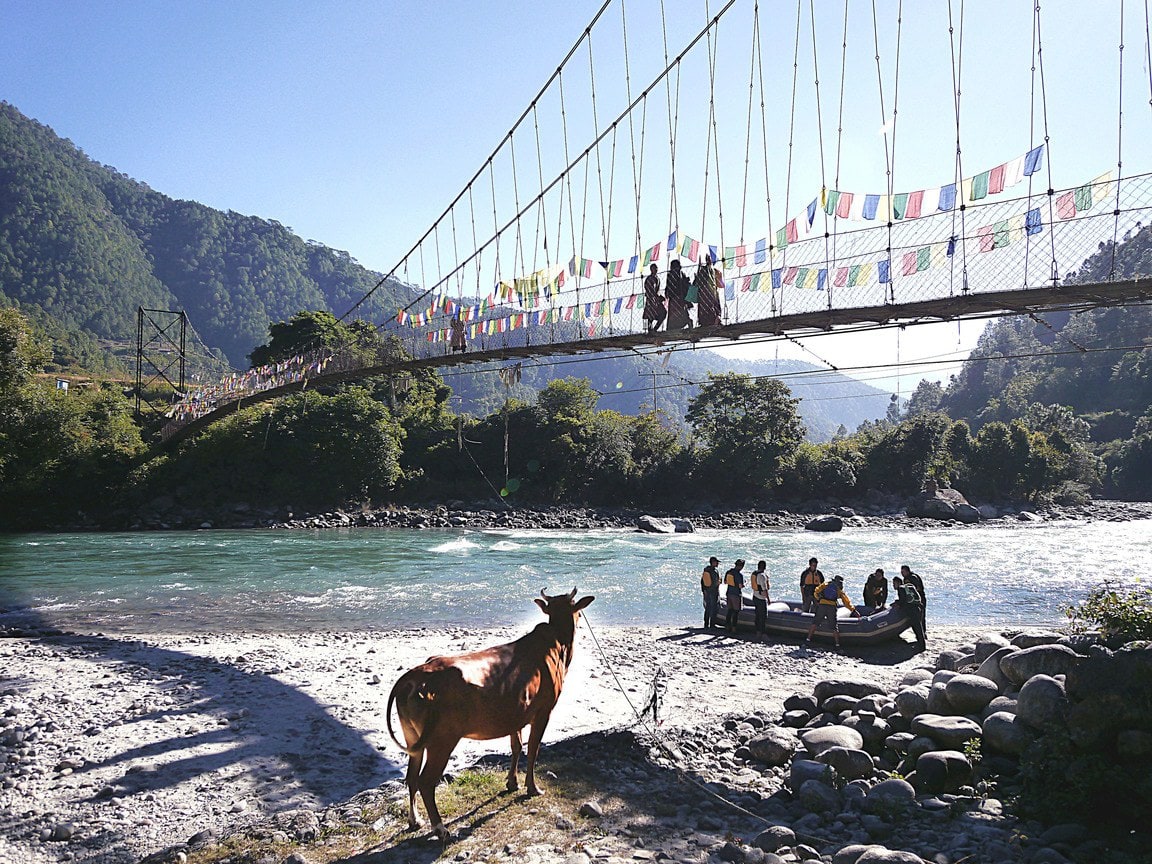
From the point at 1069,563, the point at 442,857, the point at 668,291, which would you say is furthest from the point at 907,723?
the point at 1069,563

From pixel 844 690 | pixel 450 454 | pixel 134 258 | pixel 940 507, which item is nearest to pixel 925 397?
pixel 940 507

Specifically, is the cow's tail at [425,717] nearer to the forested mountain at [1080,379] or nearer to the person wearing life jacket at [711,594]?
the person wearing life jacket at [711,594]

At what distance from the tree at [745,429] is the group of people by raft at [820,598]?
99.7 ft

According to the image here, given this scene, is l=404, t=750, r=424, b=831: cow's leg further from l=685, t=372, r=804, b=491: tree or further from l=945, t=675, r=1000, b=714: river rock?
l=685, t=372, r=804, b=491: tree

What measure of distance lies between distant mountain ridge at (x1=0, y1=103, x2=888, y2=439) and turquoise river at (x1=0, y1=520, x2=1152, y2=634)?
54.2 m

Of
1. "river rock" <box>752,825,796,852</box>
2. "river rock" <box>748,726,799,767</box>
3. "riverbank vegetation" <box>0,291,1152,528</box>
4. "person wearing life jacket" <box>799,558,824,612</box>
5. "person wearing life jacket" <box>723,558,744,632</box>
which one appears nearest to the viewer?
"river rock" <box>752,825,796,852</box>

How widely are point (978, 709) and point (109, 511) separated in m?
35.6

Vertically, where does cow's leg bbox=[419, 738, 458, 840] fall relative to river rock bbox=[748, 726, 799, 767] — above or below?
above

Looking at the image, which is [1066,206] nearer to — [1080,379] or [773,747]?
[773,747]

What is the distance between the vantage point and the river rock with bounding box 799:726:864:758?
5672mm

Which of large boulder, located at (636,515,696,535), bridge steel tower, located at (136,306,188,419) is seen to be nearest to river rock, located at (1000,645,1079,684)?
large boulder, located at (636,515,696,535)

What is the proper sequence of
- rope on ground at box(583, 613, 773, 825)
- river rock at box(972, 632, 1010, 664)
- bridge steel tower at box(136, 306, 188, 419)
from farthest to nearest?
1. bridge steel tower at box(136, 306, 188, 419)
2. river rock at box(972, 632, 1010, 664)
3. rope on ground at box(583, 613, 773, 825)

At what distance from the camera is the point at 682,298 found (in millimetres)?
11281

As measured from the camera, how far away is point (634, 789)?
17.5ft
